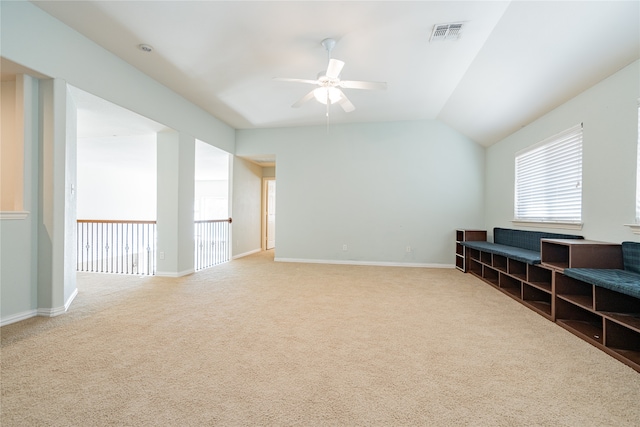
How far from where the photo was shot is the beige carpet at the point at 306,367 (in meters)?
1.41

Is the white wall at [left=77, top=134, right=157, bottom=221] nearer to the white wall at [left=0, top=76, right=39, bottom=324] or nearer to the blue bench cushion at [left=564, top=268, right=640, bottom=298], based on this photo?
the white wall at [left=0, top=76, right=39, bottom=324]

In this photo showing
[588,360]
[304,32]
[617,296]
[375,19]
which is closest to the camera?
[588,360]

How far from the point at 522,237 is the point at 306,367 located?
3.79m

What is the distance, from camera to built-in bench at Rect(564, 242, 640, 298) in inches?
75.6

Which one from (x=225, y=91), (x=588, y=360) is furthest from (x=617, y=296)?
(x=225, y=91)

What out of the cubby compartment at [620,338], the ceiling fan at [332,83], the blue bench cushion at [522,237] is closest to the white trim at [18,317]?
the ceiling fan at [332,83]

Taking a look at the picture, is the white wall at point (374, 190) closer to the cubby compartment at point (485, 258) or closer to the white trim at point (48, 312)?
the cubby compartment at point (485, 258)

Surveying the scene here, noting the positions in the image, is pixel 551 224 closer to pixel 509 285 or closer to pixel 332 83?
pixel 509 285

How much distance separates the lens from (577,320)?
8.57 feet

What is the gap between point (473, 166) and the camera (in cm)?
541

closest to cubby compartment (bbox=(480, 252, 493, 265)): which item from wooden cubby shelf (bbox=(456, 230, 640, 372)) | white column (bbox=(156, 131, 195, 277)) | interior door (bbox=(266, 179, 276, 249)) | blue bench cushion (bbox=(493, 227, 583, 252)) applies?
blue bench cushion (bbox=(493, 227, 583, 252))

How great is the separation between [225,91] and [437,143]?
4007 millimetres

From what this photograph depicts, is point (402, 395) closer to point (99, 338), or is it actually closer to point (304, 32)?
point (99, 338)

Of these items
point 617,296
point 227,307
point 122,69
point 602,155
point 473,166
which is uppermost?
point 122,69
